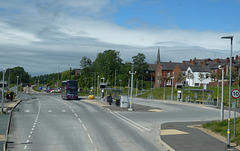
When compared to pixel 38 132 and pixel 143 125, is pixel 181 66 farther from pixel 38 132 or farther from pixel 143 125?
pixel 38 132

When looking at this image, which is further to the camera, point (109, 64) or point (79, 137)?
point (109, 64)

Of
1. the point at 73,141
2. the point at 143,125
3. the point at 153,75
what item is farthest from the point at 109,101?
the point at 153,75

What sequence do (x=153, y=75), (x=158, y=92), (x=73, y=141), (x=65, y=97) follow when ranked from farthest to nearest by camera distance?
1. (x=153, y=75)
2. (x=158, y=92)
3. (x=65, y=97)
4. (x=73, y=141)

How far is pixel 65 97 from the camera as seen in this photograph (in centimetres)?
6988

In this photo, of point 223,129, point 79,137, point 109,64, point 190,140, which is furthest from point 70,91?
point 109,64

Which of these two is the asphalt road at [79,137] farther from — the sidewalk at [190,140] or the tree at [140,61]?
the tree at [140,61]

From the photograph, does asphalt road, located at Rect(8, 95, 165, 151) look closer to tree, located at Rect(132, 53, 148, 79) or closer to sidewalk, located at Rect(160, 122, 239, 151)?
sidewalk, located at Rect(160, 122, 239, 151)

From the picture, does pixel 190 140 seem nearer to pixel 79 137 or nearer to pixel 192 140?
pixel 192 140

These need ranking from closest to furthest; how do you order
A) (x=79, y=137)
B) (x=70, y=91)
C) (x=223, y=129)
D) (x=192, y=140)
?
(x=192, y=140) < (x=79, y=137) < (x=223, y=129) < (x=70, y=91)

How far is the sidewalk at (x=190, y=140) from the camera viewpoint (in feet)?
58.6

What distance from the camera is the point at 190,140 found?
67.1ft

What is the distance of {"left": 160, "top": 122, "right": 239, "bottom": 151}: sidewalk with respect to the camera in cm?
1786

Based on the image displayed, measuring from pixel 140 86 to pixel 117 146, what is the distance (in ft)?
346

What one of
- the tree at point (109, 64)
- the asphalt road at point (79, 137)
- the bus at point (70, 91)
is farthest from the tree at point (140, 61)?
the asphalt road at point (79, 137)
